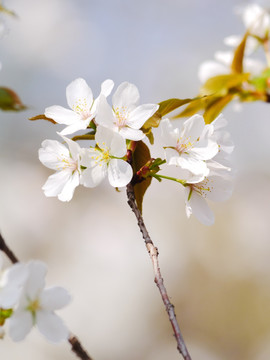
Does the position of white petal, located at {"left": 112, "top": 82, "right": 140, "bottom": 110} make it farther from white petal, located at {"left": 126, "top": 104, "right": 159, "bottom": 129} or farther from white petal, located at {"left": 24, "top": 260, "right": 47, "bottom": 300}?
white petal, located at {"left": 24, "top": 260, "right": 47, "bottom": 300}

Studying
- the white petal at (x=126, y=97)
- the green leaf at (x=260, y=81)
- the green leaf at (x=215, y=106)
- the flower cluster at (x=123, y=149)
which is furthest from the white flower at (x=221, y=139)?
the green leaf at (x=260, y=81)

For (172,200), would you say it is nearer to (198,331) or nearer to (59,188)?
(198,331)

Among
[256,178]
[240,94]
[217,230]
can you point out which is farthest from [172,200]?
[240,94]

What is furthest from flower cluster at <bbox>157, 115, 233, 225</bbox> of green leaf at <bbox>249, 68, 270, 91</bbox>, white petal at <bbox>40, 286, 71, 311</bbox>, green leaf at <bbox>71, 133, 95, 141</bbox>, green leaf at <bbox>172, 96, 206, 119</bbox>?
green leaf at <bbox>249, 68, 270, 91</bbox>

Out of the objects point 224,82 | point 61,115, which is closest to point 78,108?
point 61,115

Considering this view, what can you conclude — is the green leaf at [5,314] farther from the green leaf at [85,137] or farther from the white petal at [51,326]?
the green leaf at [85,137]

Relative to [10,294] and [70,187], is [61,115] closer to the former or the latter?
[70,187]
